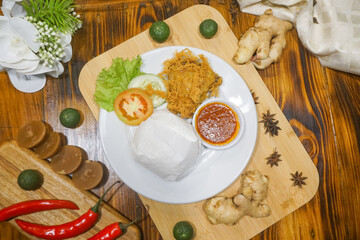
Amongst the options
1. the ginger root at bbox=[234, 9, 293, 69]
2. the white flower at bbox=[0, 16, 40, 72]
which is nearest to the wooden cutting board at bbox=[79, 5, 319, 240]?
the ginger root at bbox=[234, 9, 293, 69]

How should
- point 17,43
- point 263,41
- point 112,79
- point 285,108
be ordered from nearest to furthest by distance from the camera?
point 17,43 < point 112,79 < point 263,41 < point 285,108

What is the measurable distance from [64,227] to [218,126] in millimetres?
1831

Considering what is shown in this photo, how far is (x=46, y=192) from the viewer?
309 centimetres

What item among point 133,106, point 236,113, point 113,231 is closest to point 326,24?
point 236,113

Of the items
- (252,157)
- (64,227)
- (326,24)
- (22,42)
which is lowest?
(64,227)

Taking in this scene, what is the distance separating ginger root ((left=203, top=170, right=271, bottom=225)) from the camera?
295 centimetres

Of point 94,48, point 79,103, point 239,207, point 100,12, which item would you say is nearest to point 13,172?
point 79,103

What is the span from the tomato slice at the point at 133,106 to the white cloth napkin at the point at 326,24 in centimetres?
153

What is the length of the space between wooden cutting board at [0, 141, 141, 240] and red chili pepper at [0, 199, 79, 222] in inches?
2.9

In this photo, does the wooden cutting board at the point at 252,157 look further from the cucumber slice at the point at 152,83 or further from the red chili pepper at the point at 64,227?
the red chili pepper at the point at 64,227

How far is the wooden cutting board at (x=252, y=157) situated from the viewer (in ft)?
10.1

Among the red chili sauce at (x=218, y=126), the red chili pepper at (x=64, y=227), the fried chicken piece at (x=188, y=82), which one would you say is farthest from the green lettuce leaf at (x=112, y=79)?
the red chili pepper at (x=64, y=227)

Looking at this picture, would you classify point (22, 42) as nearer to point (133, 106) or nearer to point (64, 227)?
point (133, 106)

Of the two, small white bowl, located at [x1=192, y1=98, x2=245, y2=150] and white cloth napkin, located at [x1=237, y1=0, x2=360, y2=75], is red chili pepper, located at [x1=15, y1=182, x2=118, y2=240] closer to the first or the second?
small white bowl, located at [x1=192, y1=98, x2=245, y2=150]
